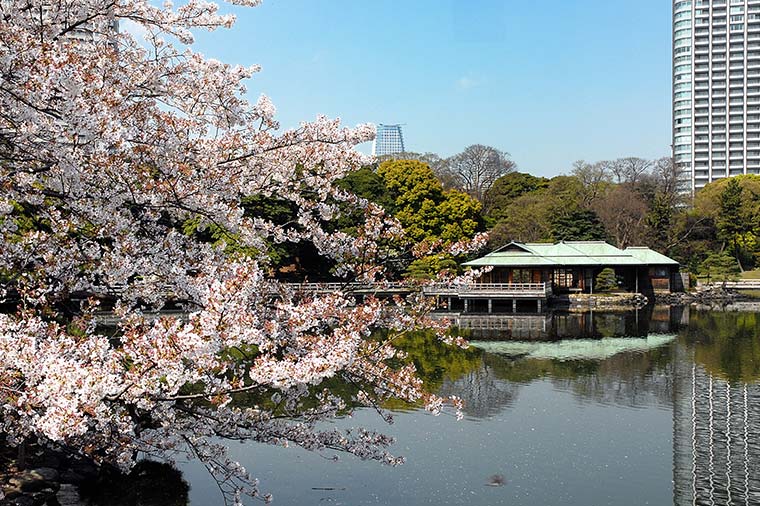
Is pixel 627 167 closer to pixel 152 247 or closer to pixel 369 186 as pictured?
pixel 369 186

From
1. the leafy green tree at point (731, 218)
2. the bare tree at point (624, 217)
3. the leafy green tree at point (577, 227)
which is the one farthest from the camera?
the bare tree at point (624, 217)

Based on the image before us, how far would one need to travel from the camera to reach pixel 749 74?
74.8m

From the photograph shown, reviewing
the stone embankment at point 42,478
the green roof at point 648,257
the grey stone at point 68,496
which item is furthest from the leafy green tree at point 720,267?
the grey stone at point 68,496

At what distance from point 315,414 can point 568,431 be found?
7.10 metres

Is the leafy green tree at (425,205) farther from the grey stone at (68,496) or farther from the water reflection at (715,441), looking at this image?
the grey stone at (68,496)

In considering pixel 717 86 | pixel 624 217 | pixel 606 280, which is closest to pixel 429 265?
pixel 606 280

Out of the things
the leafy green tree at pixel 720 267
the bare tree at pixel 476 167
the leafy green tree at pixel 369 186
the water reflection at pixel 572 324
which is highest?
the bare tree at pixel 476 167

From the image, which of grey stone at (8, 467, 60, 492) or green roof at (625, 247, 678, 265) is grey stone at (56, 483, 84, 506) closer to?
grey stone at (8, 467, 60, 492)

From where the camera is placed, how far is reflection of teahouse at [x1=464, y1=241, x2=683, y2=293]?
32.8 meters

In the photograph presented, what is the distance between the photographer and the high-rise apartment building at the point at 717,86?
74625 millimetres

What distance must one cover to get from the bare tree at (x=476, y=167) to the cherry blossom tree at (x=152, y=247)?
45.4 metres

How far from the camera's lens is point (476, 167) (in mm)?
51562

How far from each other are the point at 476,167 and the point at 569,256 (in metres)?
18.2

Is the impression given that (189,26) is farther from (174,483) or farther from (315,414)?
(174,483)
